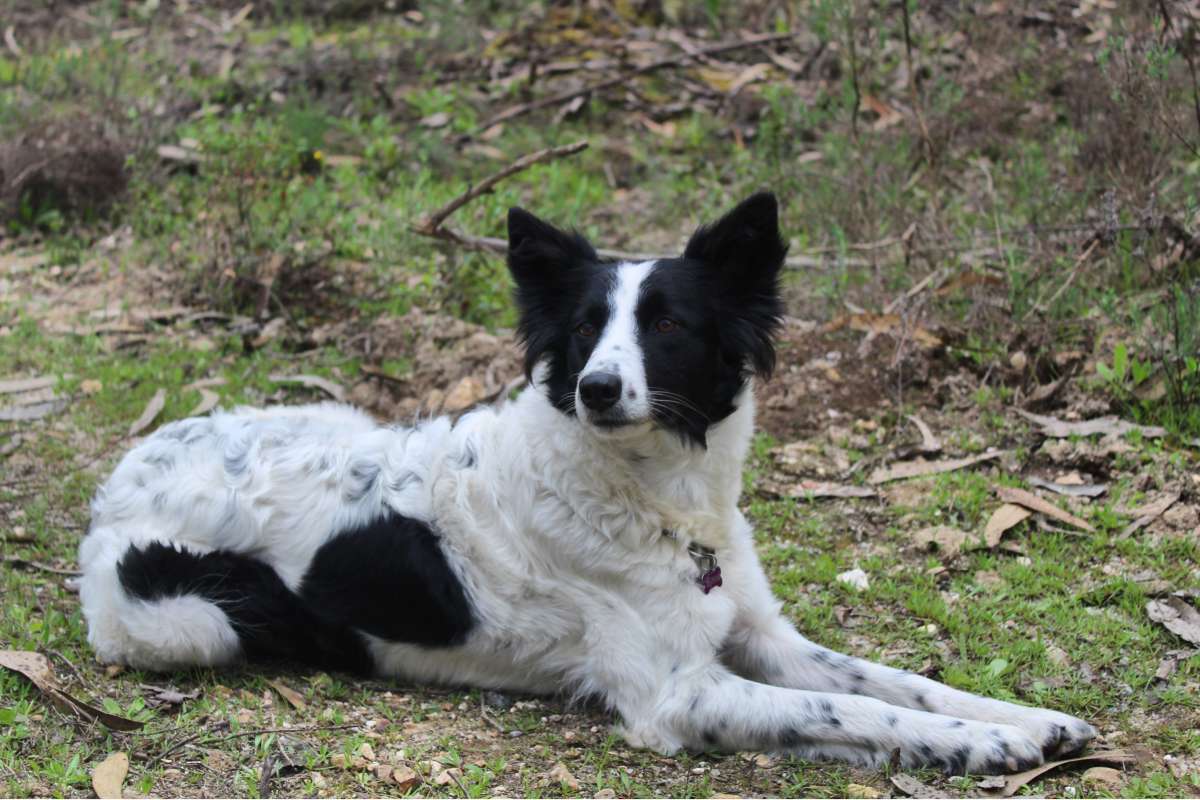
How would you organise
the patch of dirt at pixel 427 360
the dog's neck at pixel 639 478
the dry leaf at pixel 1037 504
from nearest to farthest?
the dog's neck at pixel 639 478
the dry leaf at pixel 1037 504
the patch of dirt at pixel 427 360

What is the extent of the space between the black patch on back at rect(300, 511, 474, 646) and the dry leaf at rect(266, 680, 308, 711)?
1.02 ft

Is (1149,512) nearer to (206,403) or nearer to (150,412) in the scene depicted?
(206,403)

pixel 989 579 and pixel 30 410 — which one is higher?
pixel 989 579

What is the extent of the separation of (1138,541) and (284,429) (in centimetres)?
385

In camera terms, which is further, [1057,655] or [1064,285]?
[1064,285]

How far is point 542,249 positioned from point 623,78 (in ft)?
22.4

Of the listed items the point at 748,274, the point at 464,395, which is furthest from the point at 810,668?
the point at 464,395

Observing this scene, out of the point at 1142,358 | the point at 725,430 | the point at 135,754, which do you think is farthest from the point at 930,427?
the point at 135,754

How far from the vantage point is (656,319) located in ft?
14.8

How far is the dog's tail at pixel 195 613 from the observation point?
4.69m

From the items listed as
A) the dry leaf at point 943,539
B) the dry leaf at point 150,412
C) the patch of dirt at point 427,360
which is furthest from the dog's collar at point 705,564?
the dry leaf at point 150,412

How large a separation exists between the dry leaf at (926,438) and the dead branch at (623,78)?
542cm

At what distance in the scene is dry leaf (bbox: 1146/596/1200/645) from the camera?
4758 millimetres

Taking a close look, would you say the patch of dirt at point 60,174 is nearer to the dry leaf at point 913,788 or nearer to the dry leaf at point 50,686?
the dry leaf at point 50,686
